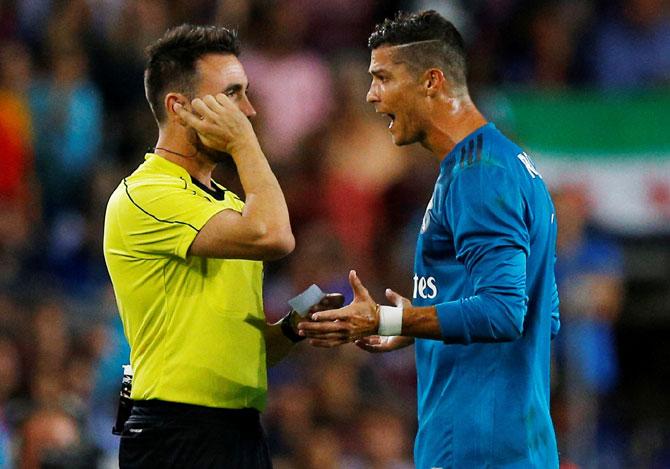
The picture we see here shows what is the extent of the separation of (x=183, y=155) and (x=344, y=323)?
3.33 ft

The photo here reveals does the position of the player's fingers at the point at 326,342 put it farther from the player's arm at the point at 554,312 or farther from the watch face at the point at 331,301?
the player's arm at the point at 554,312

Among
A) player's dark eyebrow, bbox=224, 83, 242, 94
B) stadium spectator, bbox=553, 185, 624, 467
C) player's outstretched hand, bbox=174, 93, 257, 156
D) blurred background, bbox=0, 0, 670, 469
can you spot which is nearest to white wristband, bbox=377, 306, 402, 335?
player's outstretched hand, bbox=174, 93, 257, 156

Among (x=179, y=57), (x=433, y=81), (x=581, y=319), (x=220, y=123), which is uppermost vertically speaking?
(x=179, y=57)

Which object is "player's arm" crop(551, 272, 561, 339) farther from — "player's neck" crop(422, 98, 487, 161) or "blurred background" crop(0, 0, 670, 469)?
"blurred background" crop(0, 0, 670, 469)

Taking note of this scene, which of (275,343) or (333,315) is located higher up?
(333,315)

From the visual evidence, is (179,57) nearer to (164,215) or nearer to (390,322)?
(164,215)

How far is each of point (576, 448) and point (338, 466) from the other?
226 cm

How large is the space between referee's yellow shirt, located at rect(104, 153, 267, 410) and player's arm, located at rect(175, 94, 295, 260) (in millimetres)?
77

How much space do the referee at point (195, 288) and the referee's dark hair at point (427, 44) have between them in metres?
0.65

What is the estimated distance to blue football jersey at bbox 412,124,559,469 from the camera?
4816mm

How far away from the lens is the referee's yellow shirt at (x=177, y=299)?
5133 millimetres

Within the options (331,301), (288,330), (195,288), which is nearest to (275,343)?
(288,330)

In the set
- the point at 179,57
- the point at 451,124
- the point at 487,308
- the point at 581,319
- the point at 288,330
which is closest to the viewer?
the point at 487,308

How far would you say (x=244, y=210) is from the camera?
5043 mm
